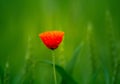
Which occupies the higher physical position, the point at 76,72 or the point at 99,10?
the point at 99,10

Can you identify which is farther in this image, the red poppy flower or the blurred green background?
the blurred green background

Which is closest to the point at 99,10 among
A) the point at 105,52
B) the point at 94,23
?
the point at 94,23

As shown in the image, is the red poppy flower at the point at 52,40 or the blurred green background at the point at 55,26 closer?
the red poppy flower at the point at 52,40

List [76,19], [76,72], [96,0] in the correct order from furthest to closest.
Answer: [96,0] → [76,19] → [76,72]

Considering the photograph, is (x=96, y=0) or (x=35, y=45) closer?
(x=35, y=45)

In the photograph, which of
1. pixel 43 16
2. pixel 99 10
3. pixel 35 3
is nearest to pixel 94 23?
pixel 99 10

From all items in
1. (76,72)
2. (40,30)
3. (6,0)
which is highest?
(6,0)

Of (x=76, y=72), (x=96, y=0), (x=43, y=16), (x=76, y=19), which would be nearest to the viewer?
(x=76, y=72)

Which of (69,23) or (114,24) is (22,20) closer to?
(69,23)

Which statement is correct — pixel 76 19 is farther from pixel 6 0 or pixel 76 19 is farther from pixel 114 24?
pixel 6 0

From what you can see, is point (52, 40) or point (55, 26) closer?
point (52, 40)
